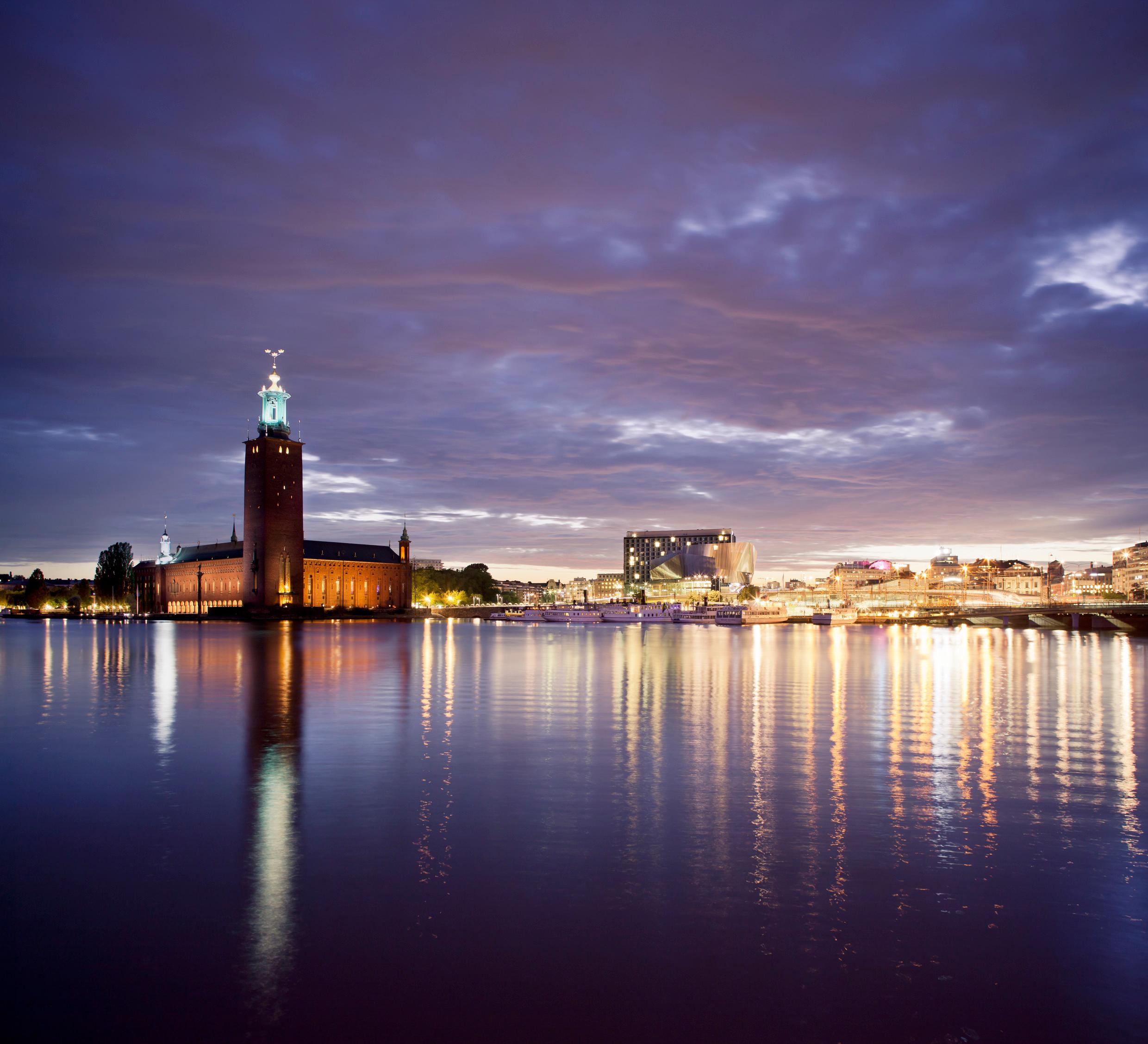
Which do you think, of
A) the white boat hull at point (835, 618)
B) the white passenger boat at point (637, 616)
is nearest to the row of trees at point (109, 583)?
the white passenger boat at point (637, 616)

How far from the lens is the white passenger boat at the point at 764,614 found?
408 feet

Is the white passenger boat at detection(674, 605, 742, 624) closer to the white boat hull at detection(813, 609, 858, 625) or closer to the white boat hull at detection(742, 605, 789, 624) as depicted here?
the white boat hull at detection(742, 605, 789, 624)

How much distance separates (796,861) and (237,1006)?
5.40 meters

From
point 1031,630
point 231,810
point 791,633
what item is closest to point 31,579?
point 791,633

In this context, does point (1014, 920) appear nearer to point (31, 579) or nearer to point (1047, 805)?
point (1047, 805)

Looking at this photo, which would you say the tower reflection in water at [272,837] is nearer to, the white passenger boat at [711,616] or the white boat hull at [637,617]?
the white passenger boat at [711,616]

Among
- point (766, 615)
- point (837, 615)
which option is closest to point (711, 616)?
point (766, 615)

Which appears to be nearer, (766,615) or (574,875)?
(574,875)

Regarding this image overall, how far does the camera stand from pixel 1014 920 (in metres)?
7.50

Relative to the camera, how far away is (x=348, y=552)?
158625 millimetres

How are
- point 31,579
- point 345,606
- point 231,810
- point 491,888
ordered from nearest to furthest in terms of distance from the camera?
point 491,888 → point 231,810 → point 345,606 → point 31,579

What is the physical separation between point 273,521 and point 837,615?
90583 millimetres

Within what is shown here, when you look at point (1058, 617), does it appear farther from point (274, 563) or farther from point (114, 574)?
point (114, 574)

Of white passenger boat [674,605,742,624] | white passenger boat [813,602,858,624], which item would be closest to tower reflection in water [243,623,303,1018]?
white passenger boat [674,605,742,624]
